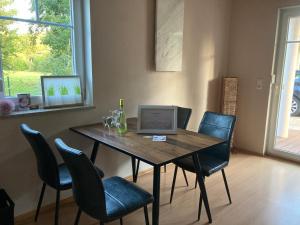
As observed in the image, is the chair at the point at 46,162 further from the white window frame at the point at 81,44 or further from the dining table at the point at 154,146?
the white window frame at the point at 81,44

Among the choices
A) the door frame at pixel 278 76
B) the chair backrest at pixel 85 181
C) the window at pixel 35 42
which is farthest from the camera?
the door frame at pixel 278 76

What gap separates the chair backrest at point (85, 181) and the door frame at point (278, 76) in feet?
9.92

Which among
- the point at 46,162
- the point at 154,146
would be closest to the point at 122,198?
the point at 154,146

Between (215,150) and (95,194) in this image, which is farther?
(215,150)

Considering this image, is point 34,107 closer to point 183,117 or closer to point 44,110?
point 44,110

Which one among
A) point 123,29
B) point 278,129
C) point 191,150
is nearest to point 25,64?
point 123,29

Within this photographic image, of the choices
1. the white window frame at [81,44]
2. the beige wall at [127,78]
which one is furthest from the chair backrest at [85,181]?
the white window frame at [81,44]

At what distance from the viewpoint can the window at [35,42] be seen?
2041 millimetres

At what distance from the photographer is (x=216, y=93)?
3.82m

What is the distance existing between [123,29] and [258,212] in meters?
2.17

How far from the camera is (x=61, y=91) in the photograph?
2316 mm

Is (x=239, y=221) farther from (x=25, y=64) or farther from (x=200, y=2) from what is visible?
(x=200, y=2)

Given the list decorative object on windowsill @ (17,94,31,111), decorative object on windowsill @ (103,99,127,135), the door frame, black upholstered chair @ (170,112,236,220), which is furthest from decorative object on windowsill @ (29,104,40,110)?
the door frame

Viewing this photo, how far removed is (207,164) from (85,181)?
1194mm
